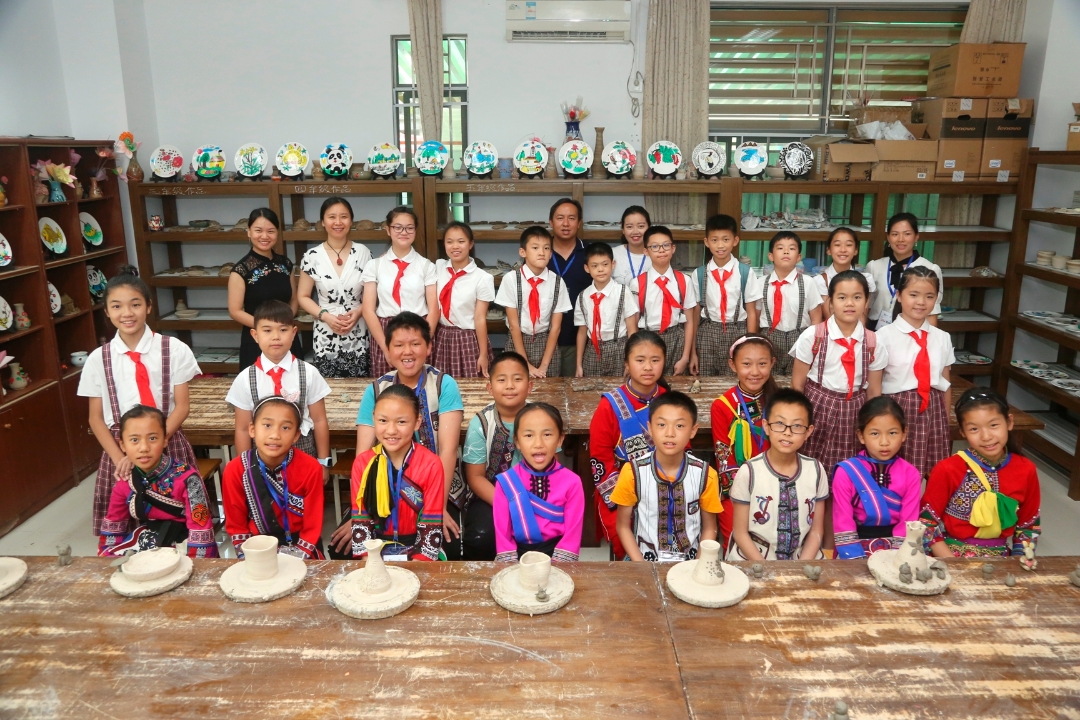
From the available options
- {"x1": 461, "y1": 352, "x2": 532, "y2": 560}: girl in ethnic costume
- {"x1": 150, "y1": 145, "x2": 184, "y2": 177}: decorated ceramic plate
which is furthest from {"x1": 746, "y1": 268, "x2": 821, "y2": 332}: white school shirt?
{"x1": 150, "y1": 145, "x2": 184, "y2": 177}: decorated ceramic plate

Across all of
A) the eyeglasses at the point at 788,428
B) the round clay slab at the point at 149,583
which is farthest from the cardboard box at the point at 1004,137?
the round clay slab at the point at 149,583

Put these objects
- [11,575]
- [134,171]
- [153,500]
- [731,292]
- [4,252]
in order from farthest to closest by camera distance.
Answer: [134,171]
[731,292]
[4,252]
[153,500]
[11,575]

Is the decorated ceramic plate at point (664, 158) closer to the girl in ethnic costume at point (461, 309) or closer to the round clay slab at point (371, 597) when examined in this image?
the girl in ethnic costume at point (461, 309)

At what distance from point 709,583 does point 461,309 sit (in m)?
2.48

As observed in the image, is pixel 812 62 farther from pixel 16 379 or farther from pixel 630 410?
pixel 16 379

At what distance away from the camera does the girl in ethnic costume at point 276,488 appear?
2.35m

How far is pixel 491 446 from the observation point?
279 centimetres

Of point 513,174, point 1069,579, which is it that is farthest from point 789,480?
point 513,174

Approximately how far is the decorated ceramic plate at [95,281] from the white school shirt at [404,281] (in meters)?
2.01

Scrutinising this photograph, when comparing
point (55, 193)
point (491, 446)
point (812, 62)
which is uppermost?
point (812, 62)

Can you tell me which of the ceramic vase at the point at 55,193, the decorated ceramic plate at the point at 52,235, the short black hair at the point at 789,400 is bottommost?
the short black hair at the point at 789,400

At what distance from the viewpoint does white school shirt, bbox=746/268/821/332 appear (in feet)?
13.1

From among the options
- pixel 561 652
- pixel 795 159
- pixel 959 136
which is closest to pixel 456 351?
pixel 561 652

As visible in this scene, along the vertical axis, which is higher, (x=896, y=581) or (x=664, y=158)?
(x=664, y=158)
